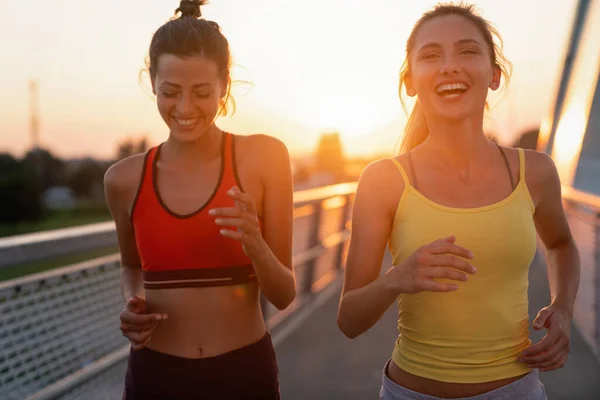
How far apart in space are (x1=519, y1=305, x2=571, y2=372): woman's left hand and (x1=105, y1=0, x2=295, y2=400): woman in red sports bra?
0.69 meters

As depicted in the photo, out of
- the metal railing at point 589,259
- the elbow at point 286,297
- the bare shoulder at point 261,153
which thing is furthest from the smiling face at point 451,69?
the metal railing at point 589,259

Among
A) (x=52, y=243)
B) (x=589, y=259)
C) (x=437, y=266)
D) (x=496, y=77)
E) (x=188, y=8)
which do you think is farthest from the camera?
(x=589, y=259)

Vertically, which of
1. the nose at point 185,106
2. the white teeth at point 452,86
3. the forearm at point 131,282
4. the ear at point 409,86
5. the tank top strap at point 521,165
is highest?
the white teeth at point 452,86

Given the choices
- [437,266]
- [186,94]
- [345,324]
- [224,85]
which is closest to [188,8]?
[224,85]

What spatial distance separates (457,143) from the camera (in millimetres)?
1762

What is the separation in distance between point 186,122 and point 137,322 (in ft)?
1.86

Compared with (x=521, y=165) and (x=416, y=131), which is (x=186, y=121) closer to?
(x=416, y=131)

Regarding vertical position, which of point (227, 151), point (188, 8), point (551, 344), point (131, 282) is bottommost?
point (131, 282)

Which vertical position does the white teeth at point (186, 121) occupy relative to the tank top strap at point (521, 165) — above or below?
above

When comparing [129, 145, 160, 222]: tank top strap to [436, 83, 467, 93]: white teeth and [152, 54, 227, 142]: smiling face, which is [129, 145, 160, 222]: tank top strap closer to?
[152, 54, 227, 142]: smiling face

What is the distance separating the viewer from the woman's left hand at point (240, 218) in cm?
162

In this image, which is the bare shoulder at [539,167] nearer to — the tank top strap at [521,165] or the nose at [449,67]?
the tank top strap at [521,165]

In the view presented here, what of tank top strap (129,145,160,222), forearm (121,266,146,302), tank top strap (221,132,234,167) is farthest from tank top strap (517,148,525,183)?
forearm (121,266,146,302)

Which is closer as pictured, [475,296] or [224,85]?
[475,296]
